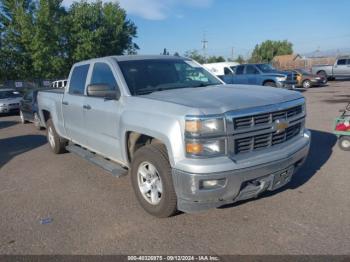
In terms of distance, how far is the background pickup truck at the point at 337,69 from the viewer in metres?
28.5

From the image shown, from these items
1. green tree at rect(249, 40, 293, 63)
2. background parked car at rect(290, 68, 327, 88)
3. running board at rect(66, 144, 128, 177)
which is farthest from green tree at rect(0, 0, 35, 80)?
green tree at rect(249, 40, 293, 63)

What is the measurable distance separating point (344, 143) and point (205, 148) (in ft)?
14.5

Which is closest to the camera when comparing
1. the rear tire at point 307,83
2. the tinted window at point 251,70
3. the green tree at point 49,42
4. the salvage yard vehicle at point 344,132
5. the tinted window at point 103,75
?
the tinted window at point 103,75

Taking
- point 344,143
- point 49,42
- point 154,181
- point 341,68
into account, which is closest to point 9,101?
point 49,42

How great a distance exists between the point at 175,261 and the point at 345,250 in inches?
63.1

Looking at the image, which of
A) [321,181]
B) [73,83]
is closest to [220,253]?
[321,181]

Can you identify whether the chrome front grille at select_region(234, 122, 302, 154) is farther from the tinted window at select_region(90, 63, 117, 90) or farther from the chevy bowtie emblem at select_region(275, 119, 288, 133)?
the tinted window at select_region(90, 63, 117, 90)

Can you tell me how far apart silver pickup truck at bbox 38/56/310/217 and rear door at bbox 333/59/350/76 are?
26.5m

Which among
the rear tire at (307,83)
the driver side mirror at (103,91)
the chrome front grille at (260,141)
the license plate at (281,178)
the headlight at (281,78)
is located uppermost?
the driver side mirror at (103,91)

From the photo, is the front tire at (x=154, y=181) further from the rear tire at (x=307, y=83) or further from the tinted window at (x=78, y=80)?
the rear tire at (x=307, y=83)

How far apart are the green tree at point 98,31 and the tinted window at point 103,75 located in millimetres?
29260

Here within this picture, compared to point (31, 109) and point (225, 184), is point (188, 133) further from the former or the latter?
point (31, 109)

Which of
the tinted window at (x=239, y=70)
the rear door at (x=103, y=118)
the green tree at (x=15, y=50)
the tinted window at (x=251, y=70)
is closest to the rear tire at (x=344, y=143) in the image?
the rear door at (x=103, y=118)

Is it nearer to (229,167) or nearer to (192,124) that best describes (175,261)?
(229,167)
